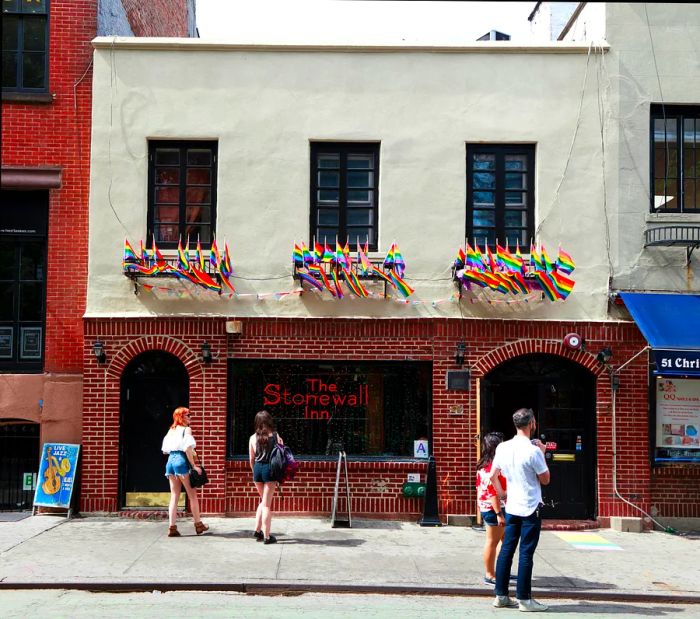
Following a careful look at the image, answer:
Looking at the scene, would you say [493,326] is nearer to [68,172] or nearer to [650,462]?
[650,462]

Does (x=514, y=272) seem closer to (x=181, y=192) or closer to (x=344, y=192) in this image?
(x=344, y=192)

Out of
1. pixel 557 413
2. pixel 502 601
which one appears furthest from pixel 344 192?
pixel 502 601

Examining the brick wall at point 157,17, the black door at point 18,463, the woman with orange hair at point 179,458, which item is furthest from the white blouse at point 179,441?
the brick wall at point 157,17

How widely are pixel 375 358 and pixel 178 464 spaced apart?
3.44m

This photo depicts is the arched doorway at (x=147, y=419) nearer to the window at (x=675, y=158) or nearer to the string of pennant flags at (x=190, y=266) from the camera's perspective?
the string of pennant flags at (x=190, y=266)

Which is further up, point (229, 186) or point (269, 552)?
point (229, 186)

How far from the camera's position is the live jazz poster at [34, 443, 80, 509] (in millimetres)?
12984

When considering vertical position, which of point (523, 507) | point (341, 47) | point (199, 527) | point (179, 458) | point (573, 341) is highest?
point (341, 47)

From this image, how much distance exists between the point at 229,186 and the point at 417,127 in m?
3.02

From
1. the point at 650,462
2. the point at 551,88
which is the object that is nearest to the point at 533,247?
the point at 551,88

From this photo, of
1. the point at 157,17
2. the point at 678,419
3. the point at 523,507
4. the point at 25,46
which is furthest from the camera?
the point at 157,17

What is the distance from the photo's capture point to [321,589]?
9.18 meters

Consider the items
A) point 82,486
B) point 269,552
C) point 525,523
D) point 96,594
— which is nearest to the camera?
point 525,523

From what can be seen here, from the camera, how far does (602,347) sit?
1329cm
